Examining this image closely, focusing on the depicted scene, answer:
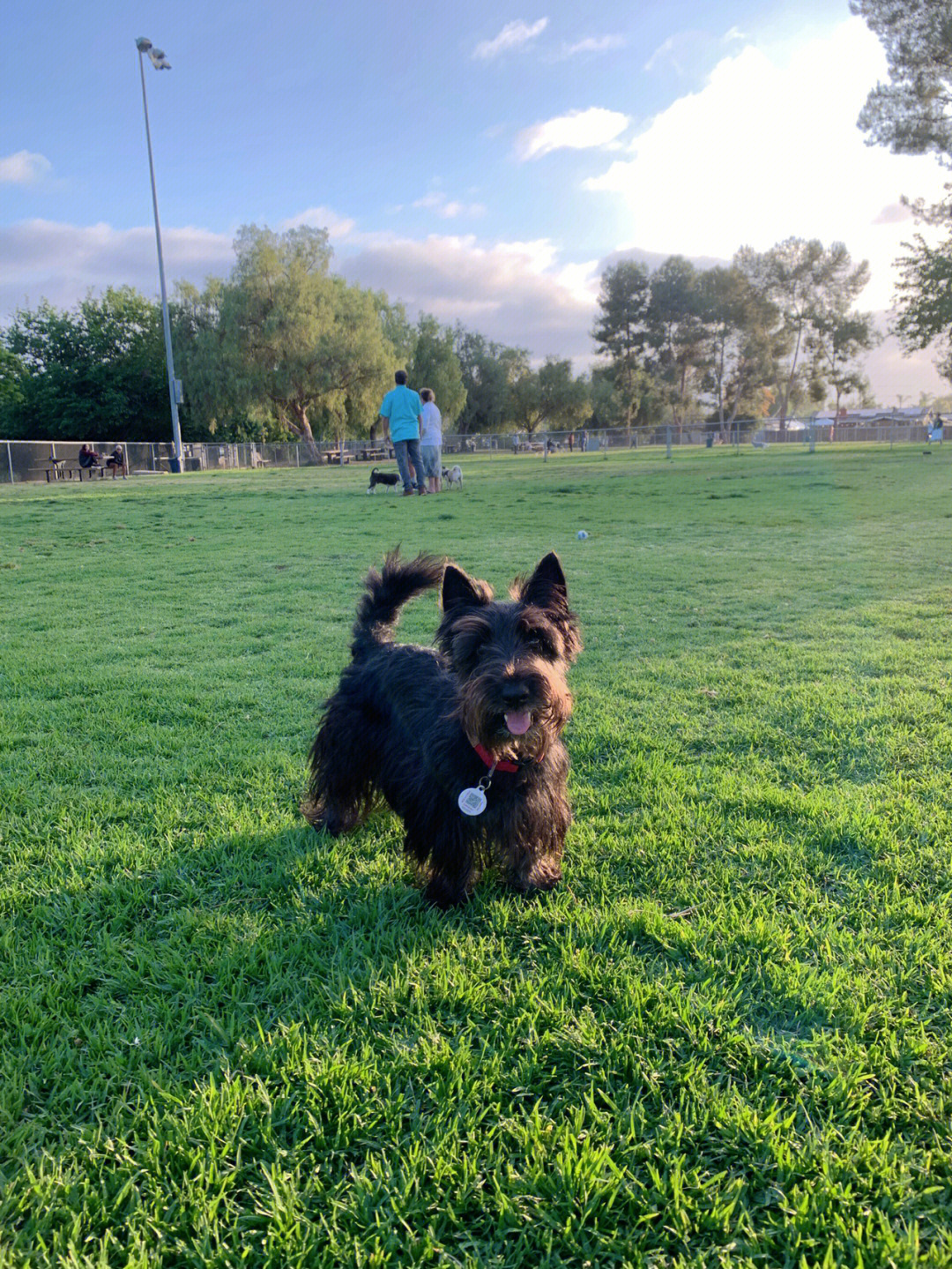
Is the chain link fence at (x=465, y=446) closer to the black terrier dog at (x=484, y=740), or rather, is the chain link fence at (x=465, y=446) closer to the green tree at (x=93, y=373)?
the green tree at (x=93, y=373)

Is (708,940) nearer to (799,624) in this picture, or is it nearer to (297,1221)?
(297,1221)


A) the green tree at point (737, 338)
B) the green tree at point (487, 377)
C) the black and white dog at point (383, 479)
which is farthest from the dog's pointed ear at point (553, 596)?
the green tree at point (737, 338)

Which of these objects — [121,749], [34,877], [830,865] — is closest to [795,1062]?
[830,865]

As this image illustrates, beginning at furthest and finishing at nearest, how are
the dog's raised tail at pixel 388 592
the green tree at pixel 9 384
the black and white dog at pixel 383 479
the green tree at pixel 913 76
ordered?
1. the green tree at pixel 9 384
2. the green tree at pixel 913 76
3. the black and white dog at pixel 383 479
4. the dog's raised tail at pixel 388 592

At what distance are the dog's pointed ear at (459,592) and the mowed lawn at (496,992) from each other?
1.25 metres

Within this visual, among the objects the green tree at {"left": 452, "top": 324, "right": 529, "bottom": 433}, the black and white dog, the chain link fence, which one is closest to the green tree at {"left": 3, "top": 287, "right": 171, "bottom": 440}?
the chain link fence

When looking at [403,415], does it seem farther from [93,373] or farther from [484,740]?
[93,373]

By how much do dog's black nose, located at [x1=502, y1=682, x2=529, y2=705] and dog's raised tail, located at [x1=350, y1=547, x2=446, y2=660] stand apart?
49.7 inches

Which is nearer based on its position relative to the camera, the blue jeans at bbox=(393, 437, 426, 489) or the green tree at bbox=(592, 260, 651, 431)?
the blue jeans at bbox=(393, 437, 426, 489)

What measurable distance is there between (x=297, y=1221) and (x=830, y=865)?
2431 mm

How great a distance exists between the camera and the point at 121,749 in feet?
15.0

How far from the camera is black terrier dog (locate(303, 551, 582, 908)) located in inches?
114

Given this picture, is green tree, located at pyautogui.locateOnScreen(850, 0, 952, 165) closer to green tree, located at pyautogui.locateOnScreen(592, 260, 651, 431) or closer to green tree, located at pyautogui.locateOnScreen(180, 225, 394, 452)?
green tree, located at pyautogui.locateOnScreen(180, 225, 394, 452)

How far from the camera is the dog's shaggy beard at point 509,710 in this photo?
2.83 m
